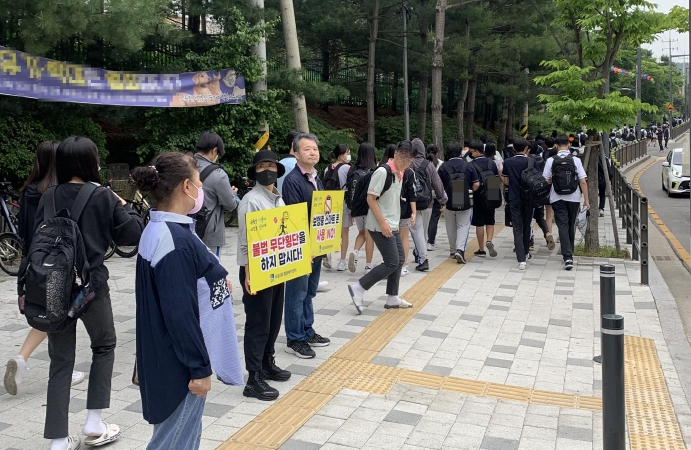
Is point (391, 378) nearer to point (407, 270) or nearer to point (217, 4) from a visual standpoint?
point (407, 270)

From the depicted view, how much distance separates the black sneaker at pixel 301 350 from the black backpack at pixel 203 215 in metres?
1.27

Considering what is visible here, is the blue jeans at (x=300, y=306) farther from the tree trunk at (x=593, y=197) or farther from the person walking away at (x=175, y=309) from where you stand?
the tree trunk at (x=593, y=197)

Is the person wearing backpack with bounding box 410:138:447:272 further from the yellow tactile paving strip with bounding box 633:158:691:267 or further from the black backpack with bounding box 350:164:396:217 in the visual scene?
the yellow tactile paving strip with bounding box 633:158:691:267

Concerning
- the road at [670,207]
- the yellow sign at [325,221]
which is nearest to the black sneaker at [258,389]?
the yellow sign at [325,221]

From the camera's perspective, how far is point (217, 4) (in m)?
15.1

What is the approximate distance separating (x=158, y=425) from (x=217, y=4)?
1302cm

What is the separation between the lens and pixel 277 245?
219 inches

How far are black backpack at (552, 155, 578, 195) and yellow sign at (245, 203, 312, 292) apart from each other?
5626 mm

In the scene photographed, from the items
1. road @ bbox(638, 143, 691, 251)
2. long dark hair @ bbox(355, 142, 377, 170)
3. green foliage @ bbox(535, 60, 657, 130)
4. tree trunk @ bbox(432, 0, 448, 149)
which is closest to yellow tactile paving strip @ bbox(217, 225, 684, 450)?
long dark hair @ bbox(355, 142, 377, 170)

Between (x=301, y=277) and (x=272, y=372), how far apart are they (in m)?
0.81

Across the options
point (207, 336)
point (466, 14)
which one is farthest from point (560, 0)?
point (466, 14)

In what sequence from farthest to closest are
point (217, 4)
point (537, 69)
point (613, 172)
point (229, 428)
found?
point (537, 69), point (613, 172), point (217, 4), point (229, 428)

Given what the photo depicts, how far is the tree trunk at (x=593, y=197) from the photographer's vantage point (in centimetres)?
1173

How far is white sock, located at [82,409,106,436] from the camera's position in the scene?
4504 millimetres
